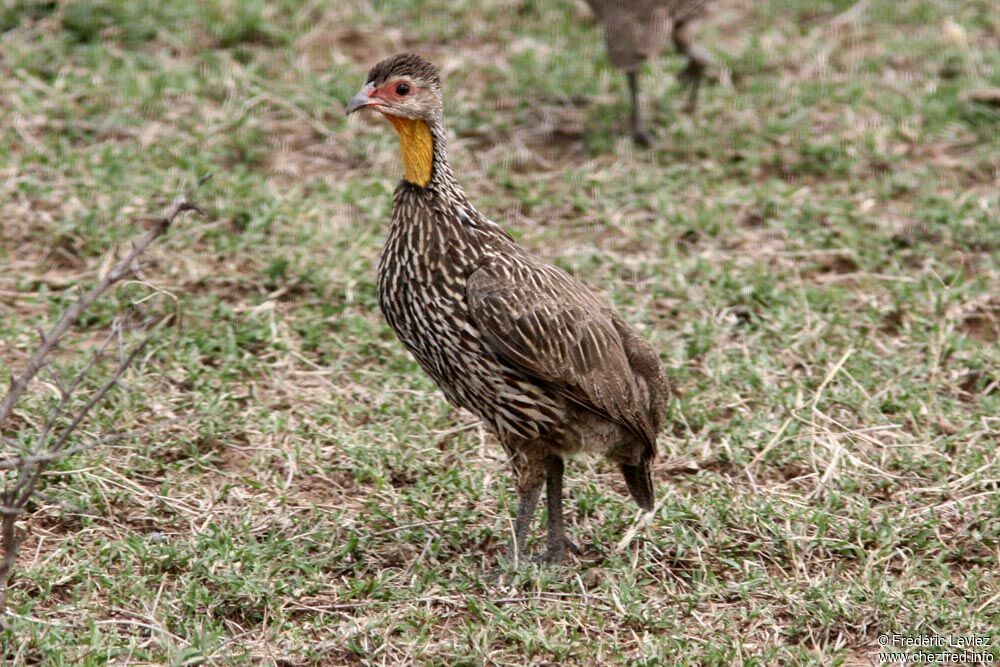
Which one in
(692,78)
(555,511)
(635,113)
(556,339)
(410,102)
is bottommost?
(555,511)

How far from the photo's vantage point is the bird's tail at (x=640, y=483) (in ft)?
15.3

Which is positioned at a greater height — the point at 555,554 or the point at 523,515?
the point at 523,515

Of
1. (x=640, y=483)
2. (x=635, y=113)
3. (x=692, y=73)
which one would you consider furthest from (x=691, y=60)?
(x=640, y=483)

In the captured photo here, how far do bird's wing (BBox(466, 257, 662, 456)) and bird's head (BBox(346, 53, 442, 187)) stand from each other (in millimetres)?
471

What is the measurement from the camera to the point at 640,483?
470 centimetres

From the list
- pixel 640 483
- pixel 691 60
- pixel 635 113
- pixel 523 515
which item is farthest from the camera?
pixel 691 60

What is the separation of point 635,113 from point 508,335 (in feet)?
12.1

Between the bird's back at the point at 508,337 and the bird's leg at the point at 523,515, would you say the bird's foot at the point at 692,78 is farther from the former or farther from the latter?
the bird's leg at the point at 523,515

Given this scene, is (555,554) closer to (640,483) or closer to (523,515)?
(523,515)

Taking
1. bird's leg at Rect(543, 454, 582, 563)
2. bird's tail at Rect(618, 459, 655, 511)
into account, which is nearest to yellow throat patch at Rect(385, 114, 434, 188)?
bird's leg at Rect(543, 454, 582, 563)

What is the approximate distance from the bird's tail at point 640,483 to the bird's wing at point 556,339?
0.10 metres

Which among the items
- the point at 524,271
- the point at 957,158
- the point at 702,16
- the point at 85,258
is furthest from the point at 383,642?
the point at 702,16

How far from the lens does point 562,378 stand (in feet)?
14.4

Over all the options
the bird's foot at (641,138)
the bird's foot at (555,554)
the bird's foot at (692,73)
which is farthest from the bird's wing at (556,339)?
the bird's foot at (692,73)
